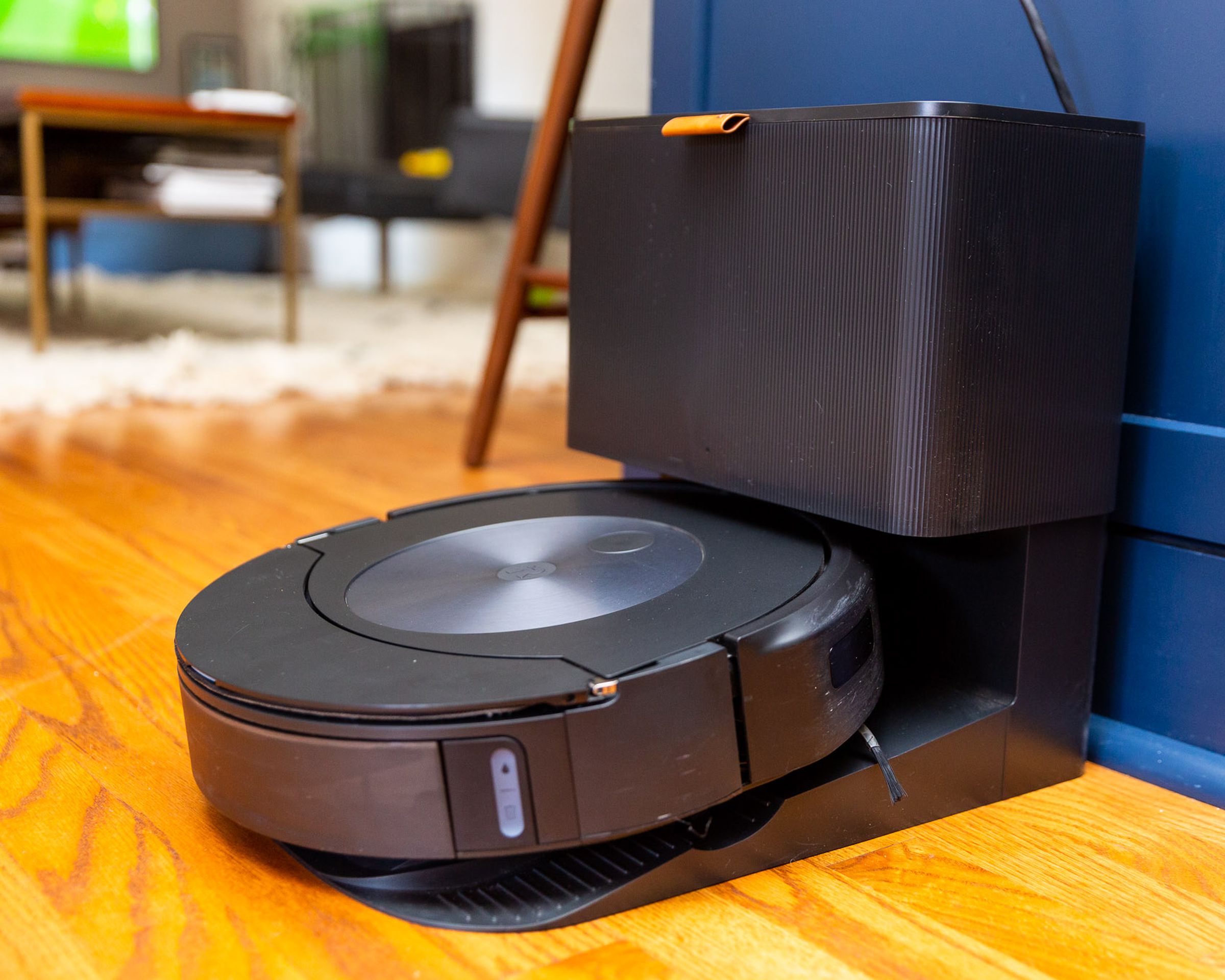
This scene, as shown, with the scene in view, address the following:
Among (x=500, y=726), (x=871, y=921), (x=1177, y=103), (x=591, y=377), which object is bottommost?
(x=871, y=921)

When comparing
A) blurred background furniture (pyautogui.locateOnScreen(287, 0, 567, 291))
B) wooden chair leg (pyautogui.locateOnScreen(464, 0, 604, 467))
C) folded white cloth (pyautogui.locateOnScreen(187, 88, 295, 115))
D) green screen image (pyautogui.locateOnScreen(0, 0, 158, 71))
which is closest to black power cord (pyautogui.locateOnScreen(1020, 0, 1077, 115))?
wooden chair leg (pyautogui.locateOnScreen(464, 0, 604, 467))

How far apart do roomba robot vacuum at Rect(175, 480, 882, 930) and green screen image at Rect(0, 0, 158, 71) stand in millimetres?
7213

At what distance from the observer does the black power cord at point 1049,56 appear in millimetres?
743

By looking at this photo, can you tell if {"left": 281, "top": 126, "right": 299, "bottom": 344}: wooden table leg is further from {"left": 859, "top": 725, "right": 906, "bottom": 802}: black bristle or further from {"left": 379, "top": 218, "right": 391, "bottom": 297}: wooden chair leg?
{"left": 859, "top": 725, "right": 906, "bottom": 802}: black bristle

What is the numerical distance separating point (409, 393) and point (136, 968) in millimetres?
1894

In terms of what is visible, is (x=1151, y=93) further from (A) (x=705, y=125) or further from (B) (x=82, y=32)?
(B) (x=82, y=32)

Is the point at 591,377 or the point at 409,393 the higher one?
the point at 591,377

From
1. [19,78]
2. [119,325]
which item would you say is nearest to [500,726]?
[119,325]

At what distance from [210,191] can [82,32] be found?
4698mm

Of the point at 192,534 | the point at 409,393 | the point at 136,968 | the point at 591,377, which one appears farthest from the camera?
the point at 409,393

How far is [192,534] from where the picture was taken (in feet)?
4.35

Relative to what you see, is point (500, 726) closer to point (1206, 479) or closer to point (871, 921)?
point (871, 921)

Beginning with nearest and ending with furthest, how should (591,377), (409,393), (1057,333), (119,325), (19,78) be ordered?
(1057,333)
(591,377)
(409,393)
(119,325)
(19,78)

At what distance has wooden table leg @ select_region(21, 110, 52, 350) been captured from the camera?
8.68 ft
